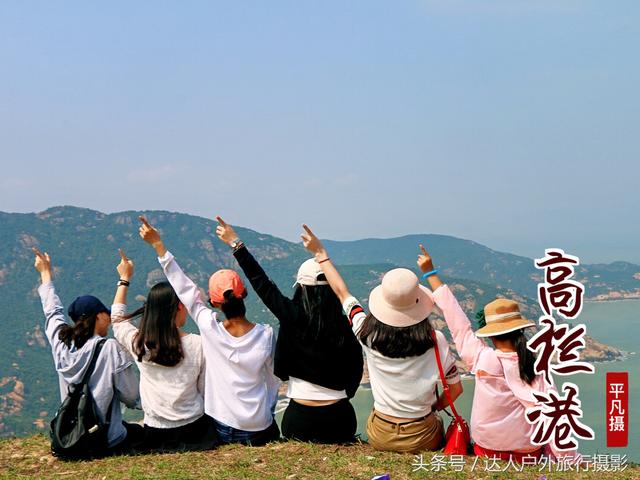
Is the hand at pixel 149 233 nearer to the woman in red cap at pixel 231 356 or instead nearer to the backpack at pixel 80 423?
the woman in red cap at pixel 231 356

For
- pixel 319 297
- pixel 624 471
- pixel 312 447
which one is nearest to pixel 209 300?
pixel 319 297

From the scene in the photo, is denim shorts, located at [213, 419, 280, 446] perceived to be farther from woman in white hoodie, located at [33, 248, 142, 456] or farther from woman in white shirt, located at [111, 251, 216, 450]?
woman in white hoodie, located at [33, 248, 142, 456]

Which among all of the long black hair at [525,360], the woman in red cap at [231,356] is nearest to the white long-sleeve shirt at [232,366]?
the woman in red cap at [231,356]

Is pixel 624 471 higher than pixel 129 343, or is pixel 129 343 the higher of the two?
pixel 129 343

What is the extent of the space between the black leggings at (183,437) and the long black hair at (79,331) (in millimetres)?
993

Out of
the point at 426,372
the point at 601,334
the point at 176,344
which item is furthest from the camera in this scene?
the point at 601,334

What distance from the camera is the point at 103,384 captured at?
18.7ft

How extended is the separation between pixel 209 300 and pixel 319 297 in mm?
881

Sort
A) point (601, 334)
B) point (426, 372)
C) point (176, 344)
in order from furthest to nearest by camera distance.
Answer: point (601, 334) < point (176, 344) < point (426, 372)

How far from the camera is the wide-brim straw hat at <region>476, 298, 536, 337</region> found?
504cm

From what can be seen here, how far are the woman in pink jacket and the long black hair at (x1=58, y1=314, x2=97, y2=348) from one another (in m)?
2.82

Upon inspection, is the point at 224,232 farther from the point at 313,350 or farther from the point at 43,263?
the point at 43,263

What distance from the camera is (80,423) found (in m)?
5.70

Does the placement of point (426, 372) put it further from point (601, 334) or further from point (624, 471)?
point (601, 334)
